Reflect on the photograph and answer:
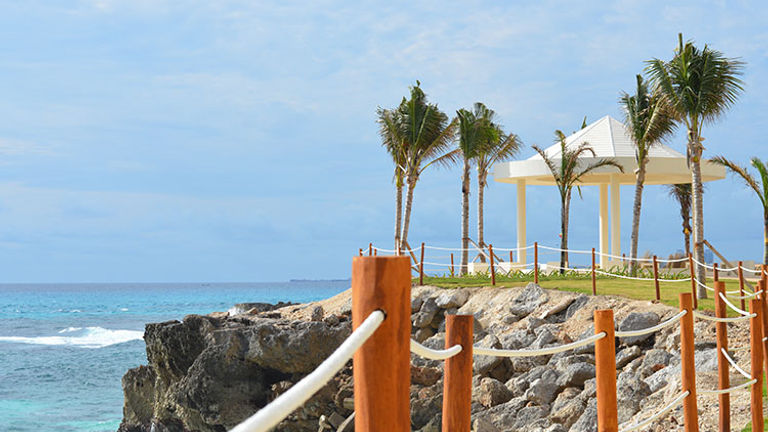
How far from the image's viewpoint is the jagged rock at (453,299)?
20562 millimetres

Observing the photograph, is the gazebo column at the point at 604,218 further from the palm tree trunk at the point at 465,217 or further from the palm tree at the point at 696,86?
the palm tree at the point at 696,86

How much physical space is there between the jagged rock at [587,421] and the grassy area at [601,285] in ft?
19.7

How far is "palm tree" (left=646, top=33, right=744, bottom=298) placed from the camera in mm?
17812

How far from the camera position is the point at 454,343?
322cm

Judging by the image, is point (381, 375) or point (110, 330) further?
point (110, 330)

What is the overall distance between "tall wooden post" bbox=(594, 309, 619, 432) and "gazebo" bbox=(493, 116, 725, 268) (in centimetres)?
2315

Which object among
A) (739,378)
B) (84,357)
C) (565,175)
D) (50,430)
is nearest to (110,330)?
(84,357)

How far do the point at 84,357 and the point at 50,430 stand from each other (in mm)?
16641

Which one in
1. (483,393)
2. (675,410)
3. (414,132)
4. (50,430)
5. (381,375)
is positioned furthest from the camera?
(414,132)

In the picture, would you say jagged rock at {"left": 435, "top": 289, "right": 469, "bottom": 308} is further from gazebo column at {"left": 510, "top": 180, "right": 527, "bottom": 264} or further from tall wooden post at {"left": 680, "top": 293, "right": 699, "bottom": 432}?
tall wooden post at {"left": 680, "top": 293, "right": 699, "bottom": 432}

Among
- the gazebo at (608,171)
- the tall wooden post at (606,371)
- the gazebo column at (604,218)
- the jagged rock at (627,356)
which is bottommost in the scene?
the jagged rock at (627,356)

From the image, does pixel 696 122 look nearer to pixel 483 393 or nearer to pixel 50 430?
pixel 483 393

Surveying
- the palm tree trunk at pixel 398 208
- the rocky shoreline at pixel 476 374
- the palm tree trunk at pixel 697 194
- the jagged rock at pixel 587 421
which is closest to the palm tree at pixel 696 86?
the palm tree trunk at pixel 697 194

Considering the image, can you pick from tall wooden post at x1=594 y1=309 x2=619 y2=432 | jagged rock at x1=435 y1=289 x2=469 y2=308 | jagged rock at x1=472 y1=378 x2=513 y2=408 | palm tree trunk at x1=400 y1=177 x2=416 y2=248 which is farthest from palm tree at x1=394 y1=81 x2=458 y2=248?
tall wooden post at x1=594 y1=309 x2=619 y2=432
